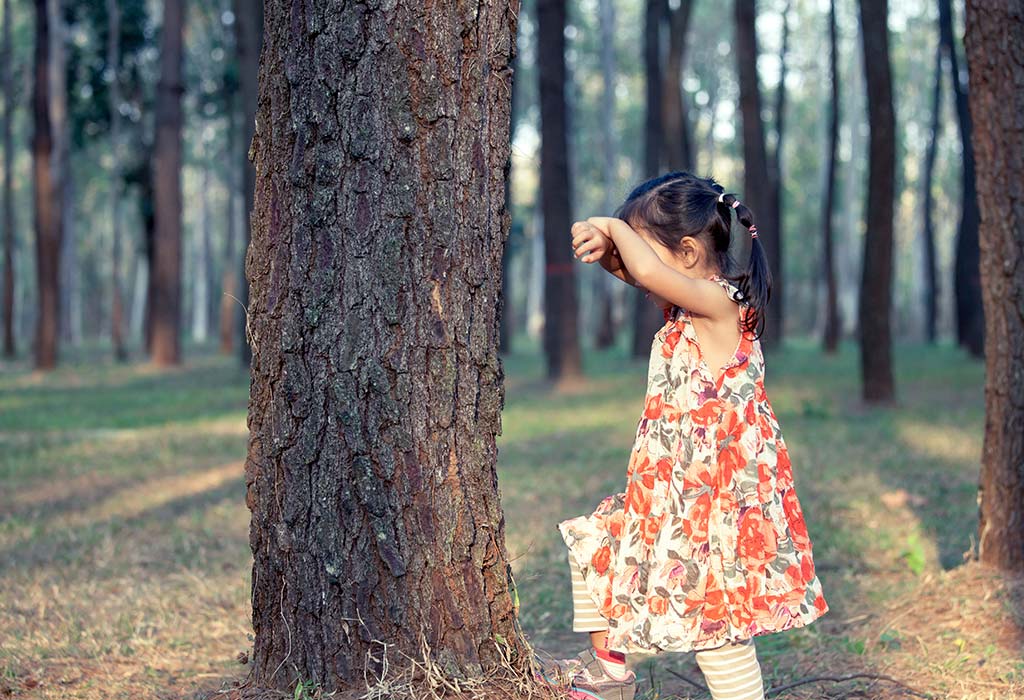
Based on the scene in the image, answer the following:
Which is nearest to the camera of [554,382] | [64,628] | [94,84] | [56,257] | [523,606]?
[64,628]

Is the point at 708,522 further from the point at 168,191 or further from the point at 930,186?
the point at 930,186

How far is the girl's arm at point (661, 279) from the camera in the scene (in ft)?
9.52

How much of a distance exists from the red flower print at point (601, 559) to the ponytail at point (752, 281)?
70 centimetres

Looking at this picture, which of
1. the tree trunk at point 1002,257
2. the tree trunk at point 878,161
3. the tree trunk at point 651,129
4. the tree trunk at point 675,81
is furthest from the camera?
the tree trunk at point 675,81

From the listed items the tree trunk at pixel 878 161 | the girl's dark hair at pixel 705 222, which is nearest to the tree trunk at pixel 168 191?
the tree trunk at pixel 878 161

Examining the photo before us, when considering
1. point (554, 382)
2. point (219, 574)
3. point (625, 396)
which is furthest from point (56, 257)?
point (219, 574)

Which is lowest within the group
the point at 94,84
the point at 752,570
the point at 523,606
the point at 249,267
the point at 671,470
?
the point at 523,606

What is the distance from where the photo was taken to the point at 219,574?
5.41m

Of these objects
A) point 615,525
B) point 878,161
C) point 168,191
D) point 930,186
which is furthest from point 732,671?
point 930,186

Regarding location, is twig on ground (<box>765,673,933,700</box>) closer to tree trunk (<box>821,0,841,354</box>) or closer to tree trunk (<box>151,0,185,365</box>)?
tree trunk (<box>151,0,185,365</box>)

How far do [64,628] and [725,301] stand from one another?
114 inches

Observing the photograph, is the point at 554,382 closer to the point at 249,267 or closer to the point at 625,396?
the point at 625,396

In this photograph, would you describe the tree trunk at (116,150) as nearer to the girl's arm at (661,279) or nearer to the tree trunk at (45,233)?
the tree trunk at (45,233)

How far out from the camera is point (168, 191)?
63.4 feet
